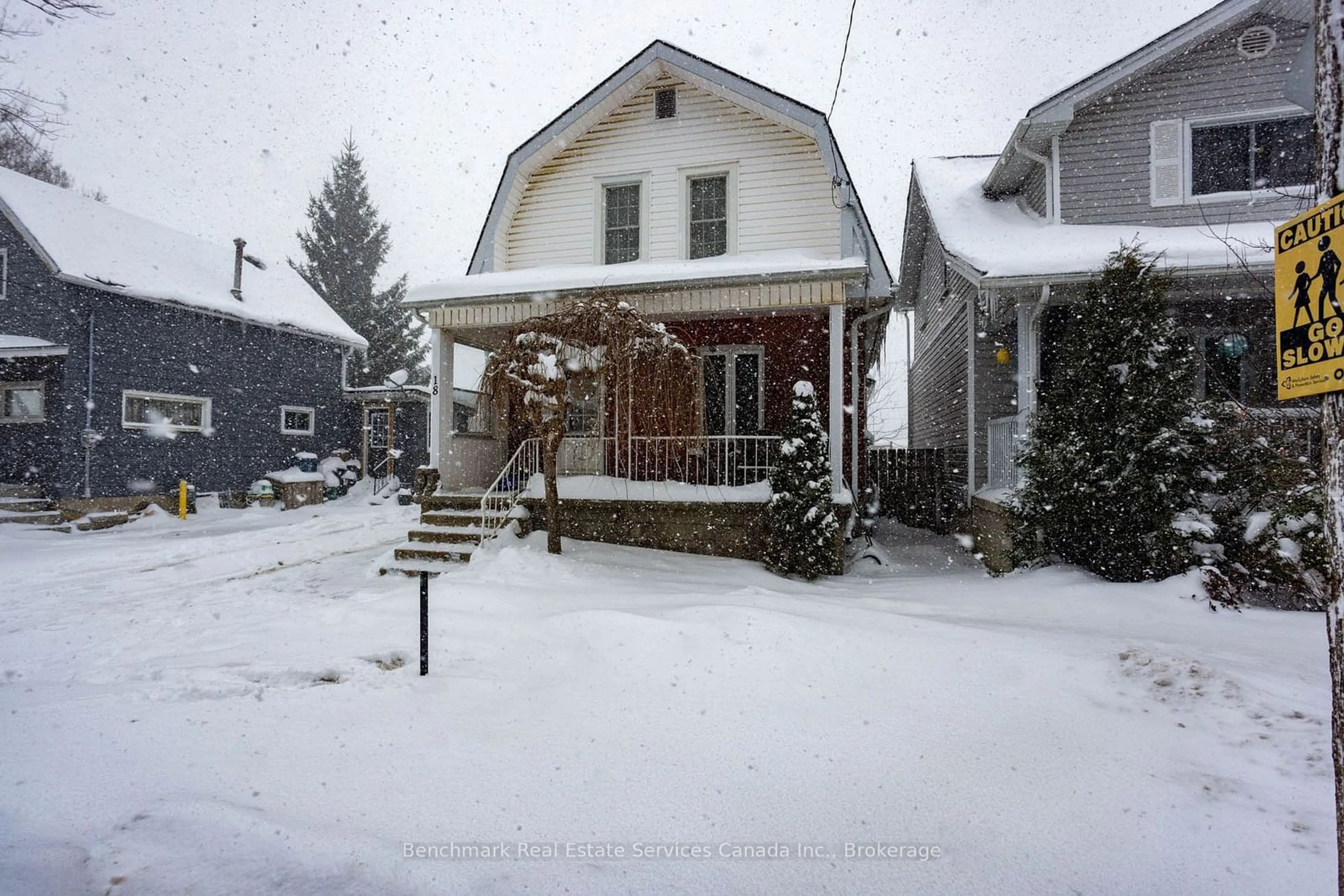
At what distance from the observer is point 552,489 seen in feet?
24.8

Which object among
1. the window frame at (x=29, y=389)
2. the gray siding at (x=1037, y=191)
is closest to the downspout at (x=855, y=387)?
the gray siding at (x=1037, y=191)

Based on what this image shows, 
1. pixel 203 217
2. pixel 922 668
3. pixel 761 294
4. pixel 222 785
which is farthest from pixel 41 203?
pixel 203 217

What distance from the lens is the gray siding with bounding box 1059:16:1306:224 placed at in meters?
8.66

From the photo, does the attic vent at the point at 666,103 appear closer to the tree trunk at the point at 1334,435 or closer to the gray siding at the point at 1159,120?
the gray siding at the point at 1159,120

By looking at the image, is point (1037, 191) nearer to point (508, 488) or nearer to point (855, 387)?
point (855, 387)

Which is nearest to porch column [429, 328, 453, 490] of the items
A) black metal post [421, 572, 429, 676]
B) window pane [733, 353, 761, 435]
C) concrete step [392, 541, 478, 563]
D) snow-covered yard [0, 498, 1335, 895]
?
concrete step [392, 541, 478, 563]

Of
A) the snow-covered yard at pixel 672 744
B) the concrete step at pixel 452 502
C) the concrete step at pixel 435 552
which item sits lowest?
the snow-covered yard at pixel 672 744

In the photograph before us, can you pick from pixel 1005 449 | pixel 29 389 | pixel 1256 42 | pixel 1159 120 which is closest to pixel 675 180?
pixel 1005 449

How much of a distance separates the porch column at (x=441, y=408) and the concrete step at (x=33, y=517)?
861 centimetres

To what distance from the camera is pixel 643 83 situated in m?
10.4

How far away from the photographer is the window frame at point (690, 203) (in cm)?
1006

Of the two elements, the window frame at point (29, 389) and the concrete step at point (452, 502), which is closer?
the concrete step at point (452, 502)

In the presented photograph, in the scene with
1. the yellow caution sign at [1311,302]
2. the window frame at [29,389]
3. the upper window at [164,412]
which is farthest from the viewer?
the upper window at [164,412]

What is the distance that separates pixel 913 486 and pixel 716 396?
5933mm
